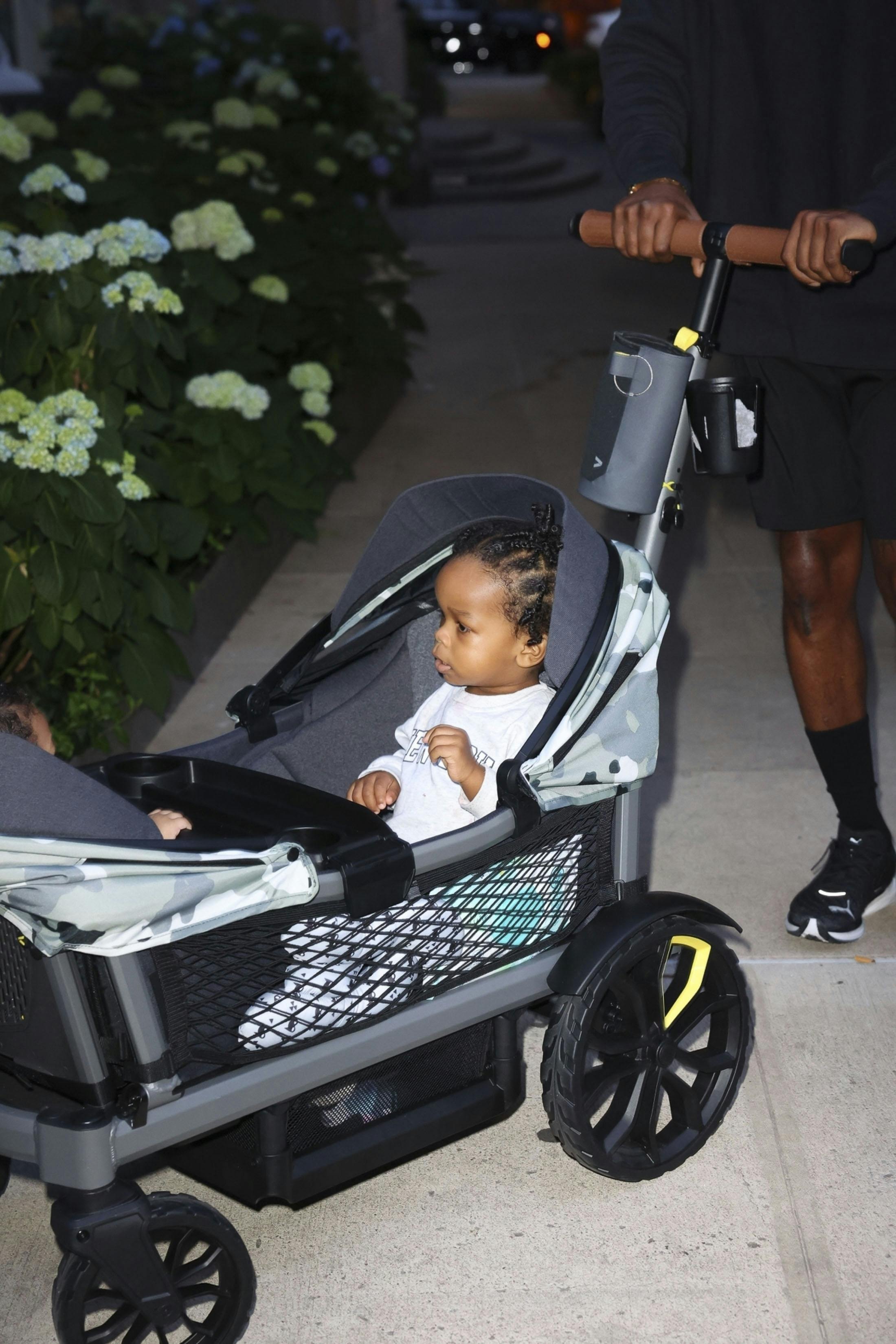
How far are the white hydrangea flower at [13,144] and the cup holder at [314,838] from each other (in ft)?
10.9

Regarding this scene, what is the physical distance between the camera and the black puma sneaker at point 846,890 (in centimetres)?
312

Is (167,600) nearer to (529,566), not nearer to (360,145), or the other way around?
(529,566)

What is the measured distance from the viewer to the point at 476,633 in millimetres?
2436

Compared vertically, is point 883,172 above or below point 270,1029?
above

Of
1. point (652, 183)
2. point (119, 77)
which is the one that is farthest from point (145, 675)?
point (119, 77)

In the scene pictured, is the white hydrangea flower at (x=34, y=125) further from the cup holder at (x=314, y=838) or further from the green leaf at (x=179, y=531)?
the cup holder at (x=314, y=838)

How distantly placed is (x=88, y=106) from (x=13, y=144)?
2678mm

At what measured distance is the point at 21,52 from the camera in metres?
12.6

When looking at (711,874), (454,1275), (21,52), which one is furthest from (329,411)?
(21,52)

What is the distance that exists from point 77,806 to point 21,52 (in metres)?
12.2

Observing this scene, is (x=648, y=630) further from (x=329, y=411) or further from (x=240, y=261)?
(x=329, y=411)

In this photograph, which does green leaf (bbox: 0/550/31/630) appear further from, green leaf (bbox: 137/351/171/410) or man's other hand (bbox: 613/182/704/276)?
man's other hand (bbox: 613/182/704/276)

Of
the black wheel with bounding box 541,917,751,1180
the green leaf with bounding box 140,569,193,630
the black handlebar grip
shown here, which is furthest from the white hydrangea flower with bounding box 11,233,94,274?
the black wheel with bounding box 541,917,751,1180

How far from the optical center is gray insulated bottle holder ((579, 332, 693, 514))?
2352 mm
